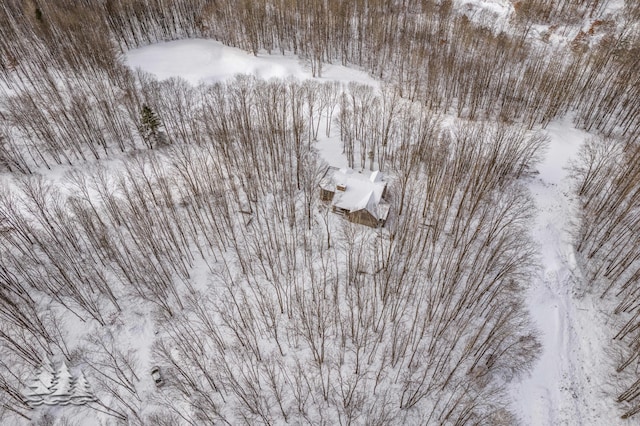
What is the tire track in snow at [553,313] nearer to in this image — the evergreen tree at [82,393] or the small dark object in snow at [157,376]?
the small dark object in snow at [157,376]

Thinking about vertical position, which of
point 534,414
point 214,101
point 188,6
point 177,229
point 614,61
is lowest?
point 534,414

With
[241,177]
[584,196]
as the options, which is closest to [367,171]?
[241,177]

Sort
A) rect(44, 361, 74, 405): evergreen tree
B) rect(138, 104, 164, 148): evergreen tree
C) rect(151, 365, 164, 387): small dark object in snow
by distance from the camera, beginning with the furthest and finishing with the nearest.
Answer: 1. rect(138, 104, 164, 148): evergreen tree
2. rect(151, 365, 164, 387): small dark object in snow
3. rect(44, 361, 74, 405): evergreen tree

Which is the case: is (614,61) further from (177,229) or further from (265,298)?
(177,229)

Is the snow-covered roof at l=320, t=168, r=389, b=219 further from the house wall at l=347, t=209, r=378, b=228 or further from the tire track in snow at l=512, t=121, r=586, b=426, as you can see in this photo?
the tire track in snow at l=512, t=121, r=586, b=426

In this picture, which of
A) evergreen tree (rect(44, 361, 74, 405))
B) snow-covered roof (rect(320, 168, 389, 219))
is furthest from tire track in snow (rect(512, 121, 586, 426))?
evergreen tree (rect(44, 361, 74, 405))

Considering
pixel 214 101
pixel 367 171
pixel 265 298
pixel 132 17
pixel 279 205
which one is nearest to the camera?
pixel 265 298

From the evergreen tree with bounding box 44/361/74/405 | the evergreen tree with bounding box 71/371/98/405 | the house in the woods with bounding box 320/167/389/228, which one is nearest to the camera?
the evergreen tree with bounding box 71/371/98/405

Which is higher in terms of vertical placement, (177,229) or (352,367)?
(177,229)
